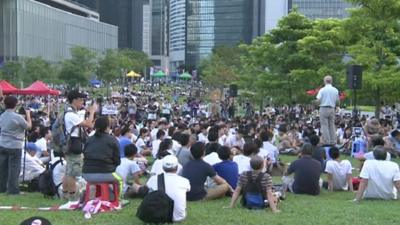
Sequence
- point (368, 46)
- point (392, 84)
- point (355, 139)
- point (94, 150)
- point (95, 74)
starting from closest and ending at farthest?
point (94, 150)
point (355, 139)
point (392, 84)
point (368, 46)
point (95, 74)

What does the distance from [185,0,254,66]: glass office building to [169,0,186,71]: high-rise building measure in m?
7.60

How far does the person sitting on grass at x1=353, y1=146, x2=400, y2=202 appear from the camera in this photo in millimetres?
10023

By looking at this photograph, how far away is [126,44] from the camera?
607 feet

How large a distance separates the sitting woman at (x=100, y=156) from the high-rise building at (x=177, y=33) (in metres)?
159

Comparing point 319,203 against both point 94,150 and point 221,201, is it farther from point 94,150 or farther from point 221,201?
point 94,150

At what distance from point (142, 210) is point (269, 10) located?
140612 mm

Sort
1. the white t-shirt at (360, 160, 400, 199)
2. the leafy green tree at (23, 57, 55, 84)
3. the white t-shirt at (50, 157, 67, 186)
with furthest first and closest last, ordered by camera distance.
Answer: the leafy green tree at (23, 57, 55, 84)
the white t-shirt at (50, 157, 67, 186)
the white t-shirt at (360, 160, 400, 199)

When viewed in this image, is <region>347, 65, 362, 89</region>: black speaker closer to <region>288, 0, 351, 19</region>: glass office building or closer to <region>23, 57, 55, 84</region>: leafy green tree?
<region>23, 57, 55, 84</region>: leafy green tree

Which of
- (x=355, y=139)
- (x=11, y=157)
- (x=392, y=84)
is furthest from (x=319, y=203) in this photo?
(x=392, y=84)

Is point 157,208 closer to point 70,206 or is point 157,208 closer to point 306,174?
point 70,206

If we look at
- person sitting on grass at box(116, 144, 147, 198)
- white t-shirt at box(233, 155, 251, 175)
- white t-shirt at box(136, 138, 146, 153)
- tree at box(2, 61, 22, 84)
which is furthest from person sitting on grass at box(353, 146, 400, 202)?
tree at box(2, 61, 22, 84)

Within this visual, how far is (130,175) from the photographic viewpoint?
10969mm

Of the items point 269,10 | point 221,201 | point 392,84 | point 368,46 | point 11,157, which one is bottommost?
point 221,201

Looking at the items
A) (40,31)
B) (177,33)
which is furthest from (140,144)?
(177,33)
